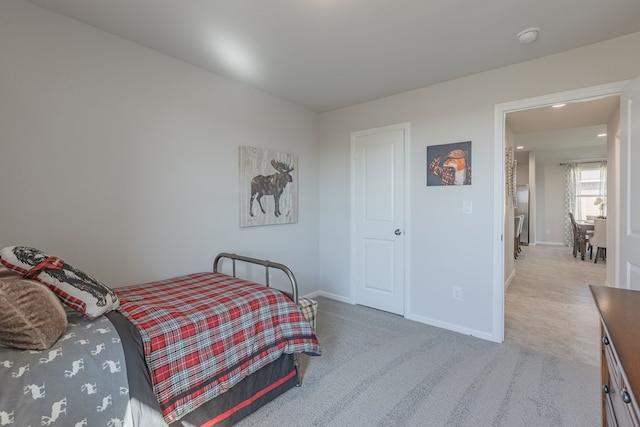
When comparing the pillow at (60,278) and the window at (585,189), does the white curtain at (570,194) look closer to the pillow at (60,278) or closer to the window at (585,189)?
the window at (585,189)

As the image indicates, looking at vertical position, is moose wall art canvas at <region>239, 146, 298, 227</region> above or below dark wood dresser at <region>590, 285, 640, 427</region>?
above

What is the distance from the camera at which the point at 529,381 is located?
6.77 feet

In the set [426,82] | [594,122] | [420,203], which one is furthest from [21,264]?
[594,122]

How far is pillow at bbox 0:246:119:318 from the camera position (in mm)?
1292

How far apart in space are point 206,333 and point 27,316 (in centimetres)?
71

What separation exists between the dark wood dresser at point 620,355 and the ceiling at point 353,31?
168 cm

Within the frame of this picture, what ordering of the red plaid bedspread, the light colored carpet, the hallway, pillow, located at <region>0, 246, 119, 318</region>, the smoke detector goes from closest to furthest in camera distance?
pillow, located at <region>0, 246, 119, 318</region> → the red plaid bedspread → the light colored carpet → the smoke detector → the hallway

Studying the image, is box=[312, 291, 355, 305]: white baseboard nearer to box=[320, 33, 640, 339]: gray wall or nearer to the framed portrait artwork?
box=[320, 33, 640, 339]: gray wall

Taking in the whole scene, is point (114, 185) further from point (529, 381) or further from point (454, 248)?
point (529, 381)

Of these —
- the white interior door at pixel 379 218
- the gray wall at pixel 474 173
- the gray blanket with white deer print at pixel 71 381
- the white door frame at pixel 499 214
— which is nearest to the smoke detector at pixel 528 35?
the gray wall at pixel 474 173

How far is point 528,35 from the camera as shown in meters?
2.06

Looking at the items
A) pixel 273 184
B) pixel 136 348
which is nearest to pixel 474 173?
pixel 273 184

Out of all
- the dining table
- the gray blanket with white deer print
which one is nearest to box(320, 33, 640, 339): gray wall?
the gray blanket with white deer print

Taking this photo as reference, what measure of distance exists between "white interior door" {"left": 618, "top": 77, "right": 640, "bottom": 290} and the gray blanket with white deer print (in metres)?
2.73
